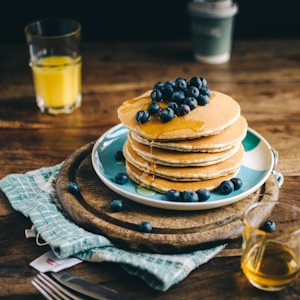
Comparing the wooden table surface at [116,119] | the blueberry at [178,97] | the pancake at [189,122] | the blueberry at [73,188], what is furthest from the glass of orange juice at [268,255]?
the blueberry at [73,188]

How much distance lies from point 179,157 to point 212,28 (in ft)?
3.81

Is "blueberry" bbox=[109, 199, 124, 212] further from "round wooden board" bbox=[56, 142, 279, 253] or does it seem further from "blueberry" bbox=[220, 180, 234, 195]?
"blueberry" bbox=[220, 180, 234, 195]

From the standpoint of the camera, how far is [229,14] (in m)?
2.41

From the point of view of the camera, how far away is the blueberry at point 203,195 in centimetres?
142

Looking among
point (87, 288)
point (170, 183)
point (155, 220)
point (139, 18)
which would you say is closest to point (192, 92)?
point (170, 183)

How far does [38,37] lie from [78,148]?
49 cm

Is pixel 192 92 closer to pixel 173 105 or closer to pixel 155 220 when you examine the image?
pixel 173 105

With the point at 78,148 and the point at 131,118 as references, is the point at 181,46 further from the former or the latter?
the point at 131,118

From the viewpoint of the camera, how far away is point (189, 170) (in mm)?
1459

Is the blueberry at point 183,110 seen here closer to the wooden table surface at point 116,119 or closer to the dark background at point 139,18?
the wooden table surface at point 116,119

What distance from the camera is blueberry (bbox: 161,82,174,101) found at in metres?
1.53

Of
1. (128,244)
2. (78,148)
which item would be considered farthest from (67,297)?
(78,148)

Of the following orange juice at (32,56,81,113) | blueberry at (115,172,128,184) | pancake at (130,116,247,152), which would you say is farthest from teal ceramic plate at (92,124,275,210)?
orange juice at (32,56,81,113)

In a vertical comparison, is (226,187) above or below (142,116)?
below
